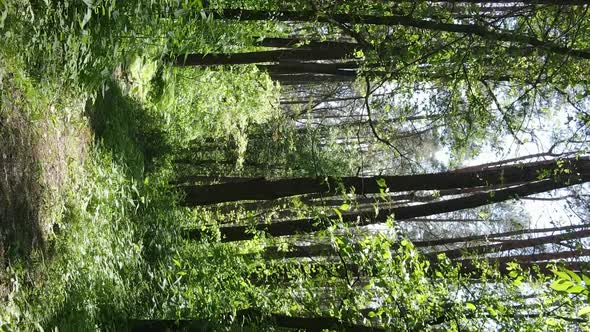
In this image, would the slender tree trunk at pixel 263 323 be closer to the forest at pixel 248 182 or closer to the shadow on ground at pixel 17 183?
the forest at pixel 248 182

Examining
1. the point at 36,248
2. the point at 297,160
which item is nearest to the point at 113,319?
the point at 36,248

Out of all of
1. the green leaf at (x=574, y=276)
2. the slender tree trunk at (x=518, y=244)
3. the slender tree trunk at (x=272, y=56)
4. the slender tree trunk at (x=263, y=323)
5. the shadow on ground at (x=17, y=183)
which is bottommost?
the slender tree trunk at (x=263, y=323)

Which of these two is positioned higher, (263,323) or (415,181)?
(415,181)

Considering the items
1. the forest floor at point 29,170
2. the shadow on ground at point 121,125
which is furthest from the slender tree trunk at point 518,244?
the forest floor at point 29,170

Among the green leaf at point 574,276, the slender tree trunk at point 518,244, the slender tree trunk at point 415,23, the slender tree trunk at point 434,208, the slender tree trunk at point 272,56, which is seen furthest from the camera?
the slender tree trunk at point 518,244

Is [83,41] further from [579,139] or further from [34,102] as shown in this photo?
[579,139]

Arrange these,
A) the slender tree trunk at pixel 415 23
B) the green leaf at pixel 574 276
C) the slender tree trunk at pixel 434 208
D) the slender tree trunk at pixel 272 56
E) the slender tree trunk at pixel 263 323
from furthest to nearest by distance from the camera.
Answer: the slender tree trunk at pixel 272 56
the slender tree trunk at pixel 434 208
the slender tree trunk at pixel 263 323
the slender tree trunk at pixel 415 23
the green leaf at pixel 574 276

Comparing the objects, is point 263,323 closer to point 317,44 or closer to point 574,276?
point 317,44

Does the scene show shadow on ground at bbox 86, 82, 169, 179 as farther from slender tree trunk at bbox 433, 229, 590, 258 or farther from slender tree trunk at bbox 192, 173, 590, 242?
slender tree trunk at bbox 433, 229, 590, 258

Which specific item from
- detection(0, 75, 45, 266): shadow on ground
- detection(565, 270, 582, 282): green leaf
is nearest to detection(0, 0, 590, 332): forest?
detection(0, 75, 45, 266): shadow on ground

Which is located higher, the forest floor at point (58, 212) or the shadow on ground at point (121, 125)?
the shadow on ground at point (121, 125)

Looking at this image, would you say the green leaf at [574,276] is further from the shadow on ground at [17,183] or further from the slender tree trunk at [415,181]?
the shadow on ground at [17,183]

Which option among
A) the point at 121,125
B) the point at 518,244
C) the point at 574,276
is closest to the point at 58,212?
the point at 121,125

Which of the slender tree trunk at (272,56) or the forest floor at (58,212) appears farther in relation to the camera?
the slender tree trunk at (272,56)
